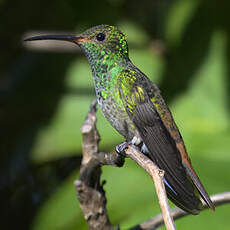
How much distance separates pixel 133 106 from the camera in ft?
7.16

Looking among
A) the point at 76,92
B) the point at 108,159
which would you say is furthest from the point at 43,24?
the point at 108,159

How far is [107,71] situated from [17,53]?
261 cm

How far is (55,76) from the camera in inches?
170

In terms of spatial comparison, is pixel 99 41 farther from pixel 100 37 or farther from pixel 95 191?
pixel 95 191

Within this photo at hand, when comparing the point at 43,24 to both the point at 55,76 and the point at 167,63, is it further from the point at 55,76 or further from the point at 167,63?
the point at 167,63

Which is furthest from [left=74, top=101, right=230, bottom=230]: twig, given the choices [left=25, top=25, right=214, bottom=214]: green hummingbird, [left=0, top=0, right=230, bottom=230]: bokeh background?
[left=0, top=0, right=230, bottom=230]: bokeh background

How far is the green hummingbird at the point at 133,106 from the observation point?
2.10 meters

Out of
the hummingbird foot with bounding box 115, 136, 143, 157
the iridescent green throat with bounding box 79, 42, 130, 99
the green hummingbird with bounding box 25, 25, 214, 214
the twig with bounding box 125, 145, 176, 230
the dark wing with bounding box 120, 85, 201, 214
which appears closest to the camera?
the twig with bounding box 125, 145, 176, 230

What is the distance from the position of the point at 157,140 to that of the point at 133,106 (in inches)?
7.2

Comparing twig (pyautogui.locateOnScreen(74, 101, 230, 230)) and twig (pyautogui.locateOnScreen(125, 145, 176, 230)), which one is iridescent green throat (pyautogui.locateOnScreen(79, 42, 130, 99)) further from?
twig (pyautogui.locateOnScreen(125, 145, 176, 230))

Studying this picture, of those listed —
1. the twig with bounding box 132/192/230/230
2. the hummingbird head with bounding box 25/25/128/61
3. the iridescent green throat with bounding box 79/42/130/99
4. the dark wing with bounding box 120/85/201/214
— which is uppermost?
the hummingbird head with bounding box 25/25/128/61

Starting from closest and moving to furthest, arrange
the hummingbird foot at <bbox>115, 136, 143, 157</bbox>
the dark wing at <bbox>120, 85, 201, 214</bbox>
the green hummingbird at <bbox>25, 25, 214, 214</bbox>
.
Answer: the hummingbird foot at <bbox>115, 136, 143, 157</bbox>, the dark wing at <bbox>120, 85, 201, 214</bbox>, the green hummingbird at <bbox>25, 25, 214, 214</bbox>

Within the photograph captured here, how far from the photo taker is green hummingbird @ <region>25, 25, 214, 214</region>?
2.10m

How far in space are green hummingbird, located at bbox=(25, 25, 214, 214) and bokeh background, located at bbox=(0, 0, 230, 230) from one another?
0.93m
